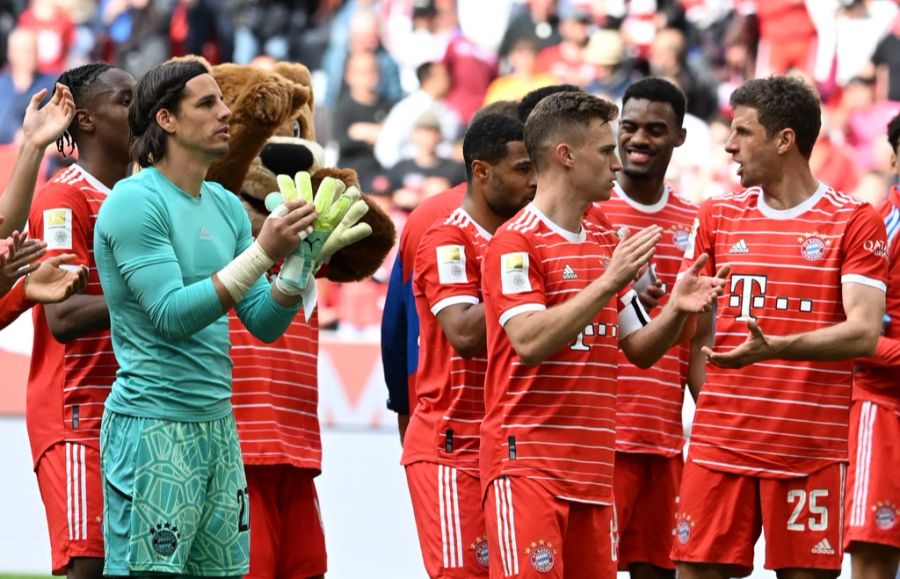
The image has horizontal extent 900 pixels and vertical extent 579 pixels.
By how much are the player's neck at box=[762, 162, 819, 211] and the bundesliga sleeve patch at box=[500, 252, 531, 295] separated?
3.69 feet

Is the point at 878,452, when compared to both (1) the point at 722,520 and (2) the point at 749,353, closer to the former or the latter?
(1) the point at 722,520

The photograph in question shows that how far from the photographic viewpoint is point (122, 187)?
4.65 m

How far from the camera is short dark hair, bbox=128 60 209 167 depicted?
4.80 m

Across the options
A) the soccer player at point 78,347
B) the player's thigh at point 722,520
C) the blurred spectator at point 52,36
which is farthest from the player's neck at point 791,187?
the blurred spectator at point 52,36

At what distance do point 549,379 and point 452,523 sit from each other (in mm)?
851

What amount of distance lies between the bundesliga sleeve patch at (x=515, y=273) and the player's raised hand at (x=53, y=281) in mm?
1245

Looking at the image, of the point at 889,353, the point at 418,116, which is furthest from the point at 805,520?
the point at 418,116

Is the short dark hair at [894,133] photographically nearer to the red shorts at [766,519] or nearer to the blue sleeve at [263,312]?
the red shorts at [766,519]

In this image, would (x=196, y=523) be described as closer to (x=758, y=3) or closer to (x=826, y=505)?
(x=826, y=505)

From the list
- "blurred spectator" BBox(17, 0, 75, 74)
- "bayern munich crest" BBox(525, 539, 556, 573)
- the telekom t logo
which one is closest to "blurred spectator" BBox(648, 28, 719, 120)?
"blurred spectator" BBox(17, 0, 75, 74)

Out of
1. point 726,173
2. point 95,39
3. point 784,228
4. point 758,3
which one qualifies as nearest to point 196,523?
point 784,228

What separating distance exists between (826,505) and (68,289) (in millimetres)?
2557

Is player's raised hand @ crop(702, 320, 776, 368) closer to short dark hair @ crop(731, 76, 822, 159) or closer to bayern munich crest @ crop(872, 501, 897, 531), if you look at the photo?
short dark hair @ crop(731, 76, 822, 159)

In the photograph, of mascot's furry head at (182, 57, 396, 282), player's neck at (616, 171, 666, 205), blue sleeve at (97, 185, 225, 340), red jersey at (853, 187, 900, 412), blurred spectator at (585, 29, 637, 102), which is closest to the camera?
blue sleeve at (97, 185, 225, 340)
